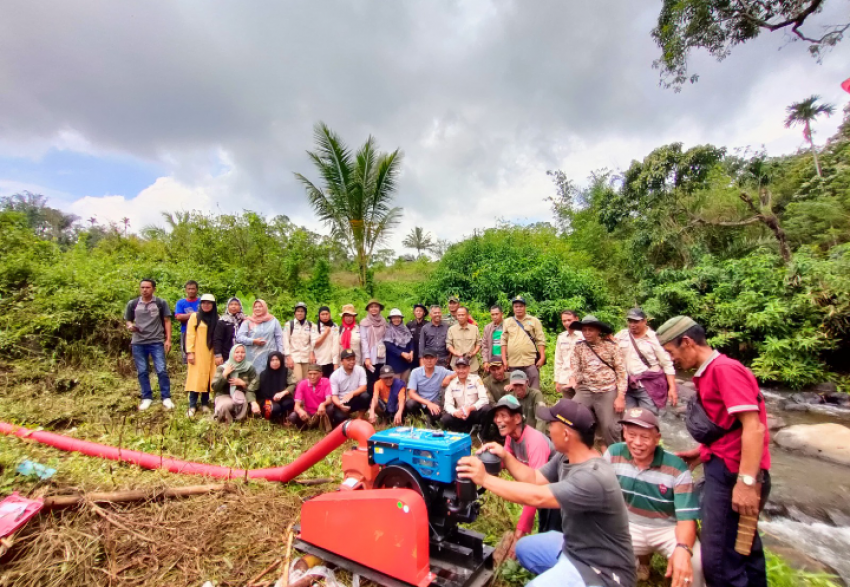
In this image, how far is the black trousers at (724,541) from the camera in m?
2.26

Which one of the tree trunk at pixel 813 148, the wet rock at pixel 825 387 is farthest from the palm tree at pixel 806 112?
the wet rock at pixel 825 387

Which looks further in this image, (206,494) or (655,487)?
(206,494)

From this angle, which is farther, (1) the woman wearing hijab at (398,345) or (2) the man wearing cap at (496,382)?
(1) the woman wearing hijab at (398,345)

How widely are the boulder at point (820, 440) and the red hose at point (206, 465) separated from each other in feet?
22.8

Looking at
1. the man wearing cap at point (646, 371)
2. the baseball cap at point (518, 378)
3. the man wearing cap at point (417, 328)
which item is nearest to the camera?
the man wearing cap at point (646, 371)

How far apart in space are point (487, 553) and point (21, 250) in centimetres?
1140

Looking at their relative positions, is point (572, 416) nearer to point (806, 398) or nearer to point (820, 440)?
point (820, 440)

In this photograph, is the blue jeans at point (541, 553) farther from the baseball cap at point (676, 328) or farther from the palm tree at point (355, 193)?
the palm tree at point (355, 193)

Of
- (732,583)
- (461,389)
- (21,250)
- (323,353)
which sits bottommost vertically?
(732,583)

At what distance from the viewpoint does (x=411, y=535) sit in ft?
7.27

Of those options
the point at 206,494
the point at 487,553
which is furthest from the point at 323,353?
the point at 487,553

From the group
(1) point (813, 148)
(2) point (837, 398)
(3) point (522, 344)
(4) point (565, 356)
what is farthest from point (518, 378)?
(1) point (813, 148)

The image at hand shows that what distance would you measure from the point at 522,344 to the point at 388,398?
2.03 metres

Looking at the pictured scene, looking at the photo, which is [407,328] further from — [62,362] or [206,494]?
[62,362]
